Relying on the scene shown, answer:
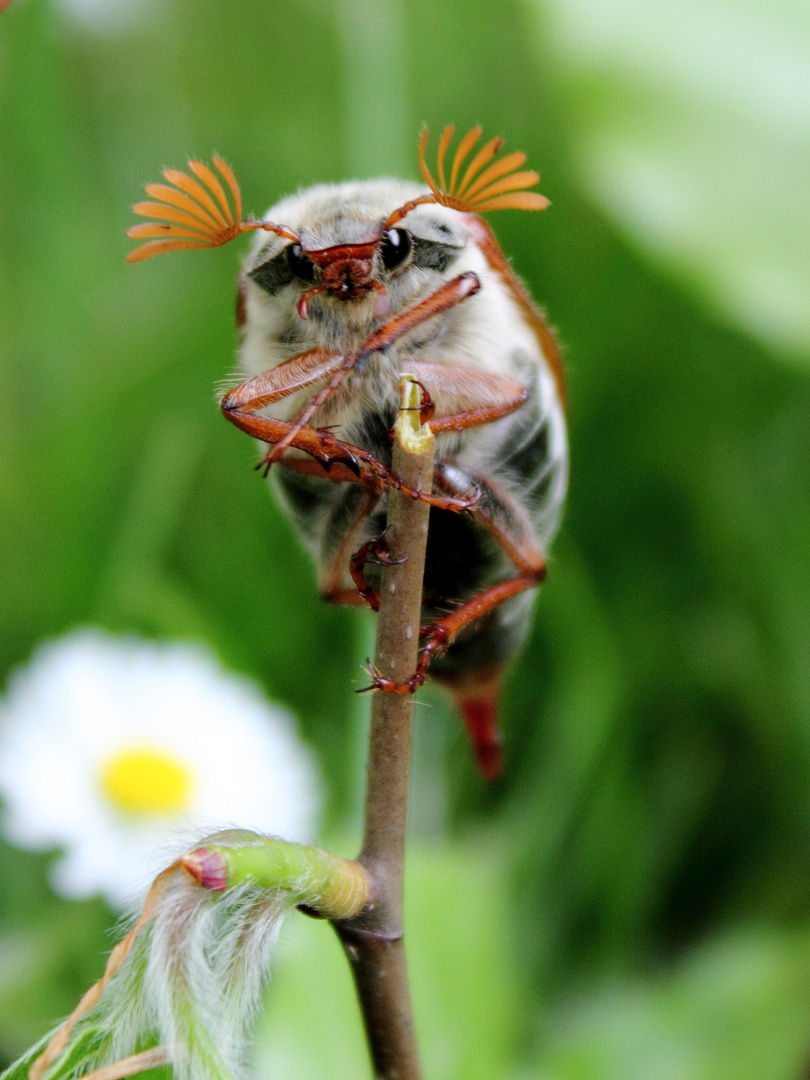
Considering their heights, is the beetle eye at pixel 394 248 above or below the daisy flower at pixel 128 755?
above

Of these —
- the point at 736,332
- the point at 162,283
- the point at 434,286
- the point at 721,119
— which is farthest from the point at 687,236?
the point at 162,283

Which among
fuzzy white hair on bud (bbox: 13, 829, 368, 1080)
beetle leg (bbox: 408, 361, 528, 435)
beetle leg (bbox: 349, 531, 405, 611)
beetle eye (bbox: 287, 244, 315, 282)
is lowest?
fuzzy white hair on bud (bbox: 13, 829, 368, 1080)

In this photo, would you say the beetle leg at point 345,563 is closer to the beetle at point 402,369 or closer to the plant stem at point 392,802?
the beetle at point 402,369

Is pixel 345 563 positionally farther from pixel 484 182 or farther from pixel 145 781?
pixel 145 781

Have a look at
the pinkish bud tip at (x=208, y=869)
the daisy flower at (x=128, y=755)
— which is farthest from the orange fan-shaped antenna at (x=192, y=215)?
the daisy flower at (x=128, y=755)

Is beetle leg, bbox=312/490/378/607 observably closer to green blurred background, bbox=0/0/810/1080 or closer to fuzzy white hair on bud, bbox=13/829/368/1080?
green blurred background, bbox=0/0/810/1080

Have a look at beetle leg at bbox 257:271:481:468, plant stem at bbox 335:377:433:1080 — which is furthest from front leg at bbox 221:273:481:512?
plant stem at bbox 335:377:433:1080
